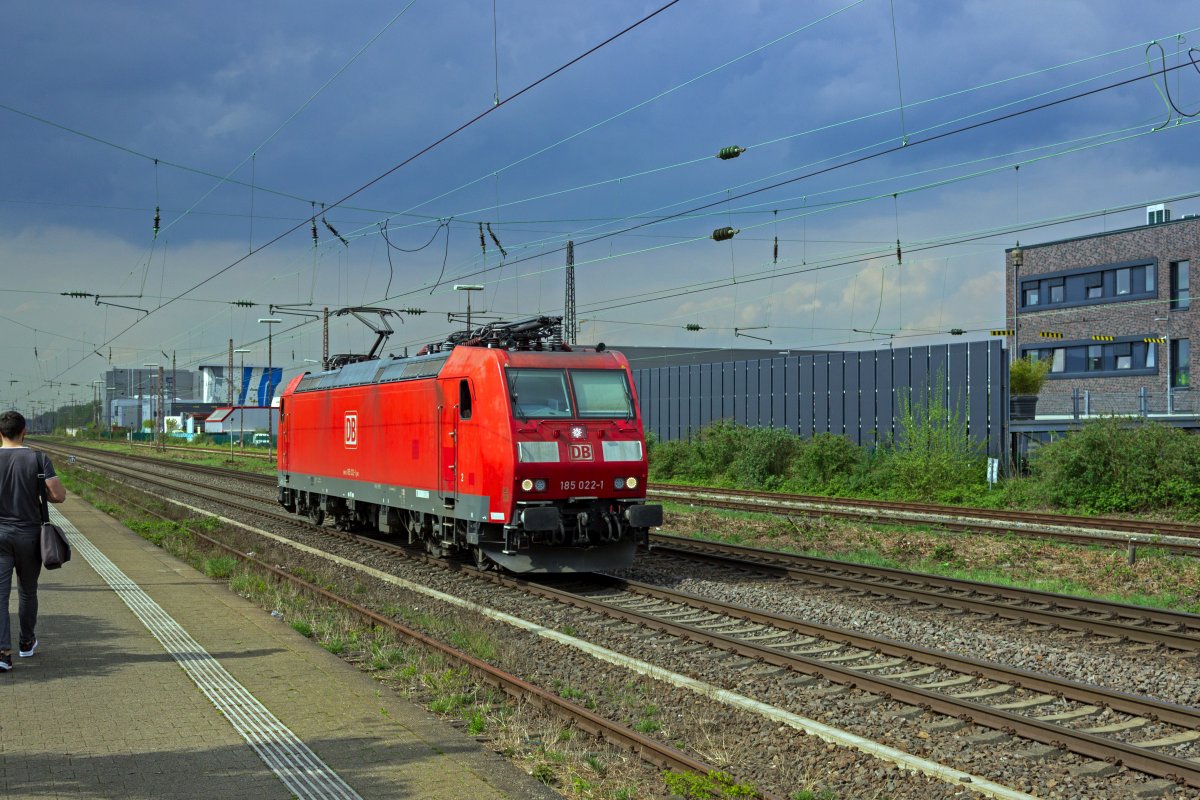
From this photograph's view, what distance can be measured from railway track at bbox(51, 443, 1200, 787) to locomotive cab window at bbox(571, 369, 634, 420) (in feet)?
9.78

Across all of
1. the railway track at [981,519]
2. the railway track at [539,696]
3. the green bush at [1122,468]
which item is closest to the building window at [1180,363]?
the green bush at [1122,468]

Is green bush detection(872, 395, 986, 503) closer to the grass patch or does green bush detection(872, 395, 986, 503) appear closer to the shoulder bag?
→ the grass patch

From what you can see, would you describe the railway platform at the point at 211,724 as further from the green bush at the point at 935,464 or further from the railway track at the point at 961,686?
the green bush at the point at 935,464

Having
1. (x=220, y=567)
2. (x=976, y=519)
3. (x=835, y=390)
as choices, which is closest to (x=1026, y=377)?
(x=835, y=390)

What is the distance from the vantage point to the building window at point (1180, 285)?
41.8 m

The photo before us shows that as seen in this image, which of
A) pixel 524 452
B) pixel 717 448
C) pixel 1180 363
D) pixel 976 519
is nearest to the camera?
pixel 524 452

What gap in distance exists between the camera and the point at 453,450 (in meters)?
14.7

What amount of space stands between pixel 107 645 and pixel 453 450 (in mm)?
6151

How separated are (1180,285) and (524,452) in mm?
38036

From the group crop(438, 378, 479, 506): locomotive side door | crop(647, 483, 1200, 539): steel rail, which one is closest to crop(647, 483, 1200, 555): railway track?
crop(647, 483, 1200, 539): steel rail

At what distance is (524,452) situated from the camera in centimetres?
1362

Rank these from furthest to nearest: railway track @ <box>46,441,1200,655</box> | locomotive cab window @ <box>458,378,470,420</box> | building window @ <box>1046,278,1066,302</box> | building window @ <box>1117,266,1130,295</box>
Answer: building window @ <box>1046,278,1066,302</box>
building window @ <box>1117,266,1130,295</box>
locomotive cab window @ <box>458,378,470,420</box>
railway track @ <box>46,441,1200,655</box>

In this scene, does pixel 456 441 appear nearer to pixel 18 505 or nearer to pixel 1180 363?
pixel 18 505

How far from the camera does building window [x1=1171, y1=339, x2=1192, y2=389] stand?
41.6 meters
